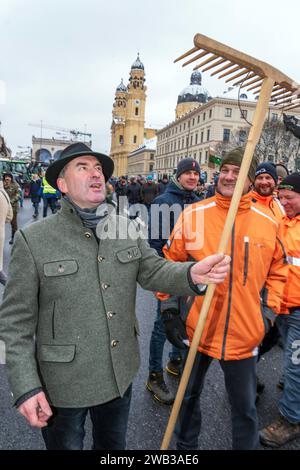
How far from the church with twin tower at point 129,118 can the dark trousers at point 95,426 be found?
106734 millimetres

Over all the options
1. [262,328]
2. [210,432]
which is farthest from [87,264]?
[210,432]

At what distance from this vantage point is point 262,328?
7.03ft

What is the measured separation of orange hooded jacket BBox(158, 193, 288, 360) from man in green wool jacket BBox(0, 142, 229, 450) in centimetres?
42

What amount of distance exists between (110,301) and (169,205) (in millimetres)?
1913

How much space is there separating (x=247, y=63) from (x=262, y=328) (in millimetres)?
1590

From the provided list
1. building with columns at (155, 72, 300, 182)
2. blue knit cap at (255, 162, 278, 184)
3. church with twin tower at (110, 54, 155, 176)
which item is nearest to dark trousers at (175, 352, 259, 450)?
blue knit cap at (255, 162, 278, 184)

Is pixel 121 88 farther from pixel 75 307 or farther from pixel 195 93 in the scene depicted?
pixel 75 307

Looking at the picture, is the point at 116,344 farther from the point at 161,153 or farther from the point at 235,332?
the point at 161,153

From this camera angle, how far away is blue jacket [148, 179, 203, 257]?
3407 millimetres

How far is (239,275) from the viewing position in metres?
2.10

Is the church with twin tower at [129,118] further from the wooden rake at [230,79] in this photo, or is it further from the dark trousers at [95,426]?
the dark trousers at [95,426]

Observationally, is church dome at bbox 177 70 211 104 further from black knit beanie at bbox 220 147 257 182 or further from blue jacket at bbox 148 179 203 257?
black knit beanie at bbox 220 147 257 182

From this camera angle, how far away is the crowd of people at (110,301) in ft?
5.12

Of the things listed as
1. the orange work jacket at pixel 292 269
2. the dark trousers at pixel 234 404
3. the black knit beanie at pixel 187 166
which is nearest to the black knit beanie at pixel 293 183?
the orange work jacket at pixel 292 269
